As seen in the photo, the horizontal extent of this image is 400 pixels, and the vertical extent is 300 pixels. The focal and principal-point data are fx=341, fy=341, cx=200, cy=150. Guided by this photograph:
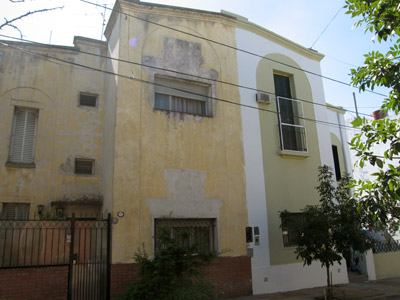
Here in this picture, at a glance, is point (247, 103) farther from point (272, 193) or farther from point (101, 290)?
point (101, 290)

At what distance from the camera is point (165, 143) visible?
10.4 m

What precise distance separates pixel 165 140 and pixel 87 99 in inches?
155

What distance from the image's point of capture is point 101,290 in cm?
884

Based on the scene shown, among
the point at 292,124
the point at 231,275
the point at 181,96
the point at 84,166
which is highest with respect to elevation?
the point at 181,96

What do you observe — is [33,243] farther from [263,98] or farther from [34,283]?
[263,98]

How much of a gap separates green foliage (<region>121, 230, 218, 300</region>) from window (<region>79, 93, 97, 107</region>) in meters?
6.53

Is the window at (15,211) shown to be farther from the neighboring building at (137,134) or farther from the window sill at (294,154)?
the window sill at (294,154)

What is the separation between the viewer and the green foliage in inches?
284

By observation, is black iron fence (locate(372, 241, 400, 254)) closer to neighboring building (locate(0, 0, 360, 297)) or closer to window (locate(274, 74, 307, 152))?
neighboring building (locate(0, 0, 360, 297))

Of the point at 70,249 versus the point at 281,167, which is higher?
the point at 281,167

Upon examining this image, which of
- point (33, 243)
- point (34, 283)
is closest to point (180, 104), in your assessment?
point (33, 243)

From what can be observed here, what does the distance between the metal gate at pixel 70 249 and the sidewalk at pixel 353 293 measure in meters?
4.17

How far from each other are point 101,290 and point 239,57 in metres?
9.05

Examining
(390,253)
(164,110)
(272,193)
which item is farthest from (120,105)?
(390,253)
